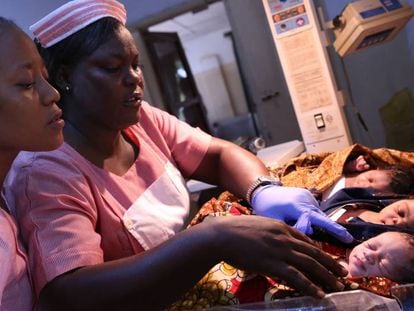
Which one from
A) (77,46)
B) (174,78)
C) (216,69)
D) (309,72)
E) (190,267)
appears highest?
(216,69)

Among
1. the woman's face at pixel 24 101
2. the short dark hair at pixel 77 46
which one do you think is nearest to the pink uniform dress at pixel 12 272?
the woman's face at pixel 24 101

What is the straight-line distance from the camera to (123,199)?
0.94 m

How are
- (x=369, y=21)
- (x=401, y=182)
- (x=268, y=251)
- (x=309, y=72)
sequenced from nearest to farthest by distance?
(x=268, y=251), (x=401, y=182), (x=369, y=21), (x=309, y=72)

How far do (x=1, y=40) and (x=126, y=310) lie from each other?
21.0 inches

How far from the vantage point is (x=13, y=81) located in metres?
0.74

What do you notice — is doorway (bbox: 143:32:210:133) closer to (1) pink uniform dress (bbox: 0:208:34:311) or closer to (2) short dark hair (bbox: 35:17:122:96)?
(2) short dark hair (bbox: 35:17:122:96)

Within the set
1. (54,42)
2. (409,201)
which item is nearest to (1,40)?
(54,42)

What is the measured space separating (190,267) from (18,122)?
15.9 inches

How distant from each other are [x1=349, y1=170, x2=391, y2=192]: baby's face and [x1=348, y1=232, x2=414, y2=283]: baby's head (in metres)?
0.46

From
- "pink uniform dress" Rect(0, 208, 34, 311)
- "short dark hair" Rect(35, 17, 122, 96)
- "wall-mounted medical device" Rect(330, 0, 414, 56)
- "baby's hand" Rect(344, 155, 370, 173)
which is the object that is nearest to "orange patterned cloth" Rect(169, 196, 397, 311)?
"pink uniform dress" Rect(0, 208, 34, 311)

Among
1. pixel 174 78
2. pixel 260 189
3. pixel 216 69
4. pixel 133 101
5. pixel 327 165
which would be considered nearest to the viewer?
pixel 133 101

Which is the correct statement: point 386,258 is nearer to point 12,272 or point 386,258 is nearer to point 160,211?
point 160,211

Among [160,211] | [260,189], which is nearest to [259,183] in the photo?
[260,189]

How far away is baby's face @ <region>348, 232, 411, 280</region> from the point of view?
3.08ft
